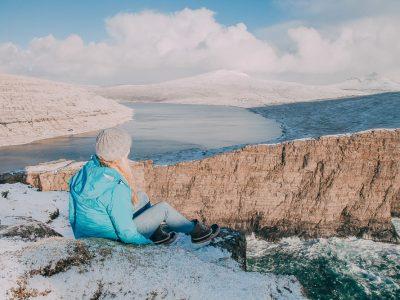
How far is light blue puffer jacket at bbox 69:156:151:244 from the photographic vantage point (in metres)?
5.87

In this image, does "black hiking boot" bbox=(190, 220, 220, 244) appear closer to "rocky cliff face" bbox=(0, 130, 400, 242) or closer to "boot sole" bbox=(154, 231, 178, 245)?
"boot sole" bbox=(154, 231, 178, 245)

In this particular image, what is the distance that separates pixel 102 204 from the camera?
6.01 m

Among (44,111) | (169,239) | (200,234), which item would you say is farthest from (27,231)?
(44,111)

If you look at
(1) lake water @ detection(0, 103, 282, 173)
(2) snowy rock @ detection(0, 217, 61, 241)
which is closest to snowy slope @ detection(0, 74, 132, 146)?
(1) lake water @ detection(0, 103, 282, 173)

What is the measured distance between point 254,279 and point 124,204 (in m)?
2.56

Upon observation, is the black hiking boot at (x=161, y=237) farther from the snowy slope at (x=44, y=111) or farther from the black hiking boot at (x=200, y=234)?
the snowy slope at (x=44, y=111)

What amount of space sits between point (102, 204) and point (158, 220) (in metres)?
1.44

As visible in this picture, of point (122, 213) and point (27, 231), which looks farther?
point (27, 231)

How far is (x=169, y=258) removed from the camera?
21.5 ft

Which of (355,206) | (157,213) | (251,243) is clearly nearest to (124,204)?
(157,213)

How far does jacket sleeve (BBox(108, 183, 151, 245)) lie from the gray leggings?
75 centimetres

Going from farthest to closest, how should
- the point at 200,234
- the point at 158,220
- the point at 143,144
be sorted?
the point at 143,144, the point at 200,234, the point at 158,220

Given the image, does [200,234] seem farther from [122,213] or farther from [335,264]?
[335,264]

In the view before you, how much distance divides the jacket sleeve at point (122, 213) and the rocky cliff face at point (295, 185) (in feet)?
70.3
